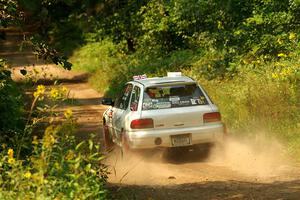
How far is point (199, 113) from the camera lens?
11953 mm

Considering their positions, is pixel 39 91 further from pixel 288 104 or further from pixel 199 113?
pixel 288 104

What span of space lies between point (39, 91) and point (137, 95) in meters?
5.71

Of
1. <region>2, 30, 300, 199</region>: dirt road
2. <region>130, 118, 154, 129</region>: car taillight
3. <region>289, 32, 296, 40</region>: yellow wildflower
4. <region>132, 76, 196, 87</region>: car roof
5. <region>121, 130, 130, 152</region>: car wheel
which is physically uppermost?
<region>289, 32, 296, 40</region>: yellow wildflower

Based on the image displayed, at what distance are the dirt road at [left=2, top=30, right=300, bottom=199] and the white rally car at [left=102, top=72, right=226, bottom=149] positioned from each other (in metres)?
0.44

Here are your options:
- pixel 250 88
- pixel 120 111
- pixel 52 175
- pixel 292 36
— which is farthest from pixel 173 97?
pixel 292 36

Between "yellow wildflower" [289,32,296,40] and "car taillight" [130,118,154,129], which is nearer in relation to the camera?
"car taillight" [130,118,154,129]

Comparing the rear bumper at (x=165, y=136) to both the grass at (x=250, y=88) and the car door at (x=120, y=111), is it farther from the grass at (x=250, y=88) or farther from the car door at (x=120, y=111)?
the grass at (x=250, y=88)

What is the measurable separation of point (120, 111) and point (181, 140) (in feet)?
5.68

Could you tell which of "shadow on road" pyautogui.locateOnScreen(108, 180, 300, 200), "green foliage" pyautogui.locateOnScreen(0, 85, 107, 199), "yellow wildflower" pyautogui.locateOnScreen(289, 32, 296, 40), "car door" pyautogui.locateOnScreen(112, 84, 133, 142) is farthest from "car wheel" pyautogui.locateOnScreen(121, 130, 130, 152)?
"yellow wildflower" pyautogui.locateOnScreen(289, 32, 296, 40)

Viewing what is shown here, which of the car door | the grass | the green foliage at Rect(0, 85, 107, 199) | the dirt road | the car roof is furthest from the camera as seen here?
the grass

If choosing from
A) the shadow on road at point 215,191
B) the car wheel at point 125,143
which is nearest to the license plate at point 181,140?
the car wheel at point 125,143

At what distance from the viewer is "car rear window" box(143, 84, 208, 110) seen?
12062mm

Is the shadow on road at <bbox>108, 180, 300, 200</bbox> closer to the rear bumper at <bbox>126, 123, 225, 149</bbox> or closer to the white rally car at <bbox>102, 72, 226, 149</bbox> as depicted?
the rear bumper at <bbox>126, 123, 225, 149</bbox>

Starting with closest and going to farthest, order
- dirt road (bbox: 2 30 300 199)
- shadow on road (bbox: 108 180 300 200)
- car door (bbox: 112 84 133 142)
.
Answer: shadow on road (bbox: 108 180 300 200) → dirt road (bbox: 2 30 300 199) → car door (bbox: 112 84 133 142)
